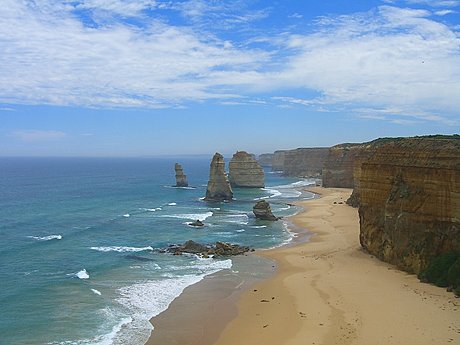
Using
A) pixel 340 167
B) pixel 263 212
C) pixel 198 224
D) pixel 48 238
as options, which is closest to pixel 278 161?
pixel 340 167

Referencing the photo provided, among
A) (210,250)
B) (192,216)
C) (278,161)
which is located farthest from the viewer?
(278,161)

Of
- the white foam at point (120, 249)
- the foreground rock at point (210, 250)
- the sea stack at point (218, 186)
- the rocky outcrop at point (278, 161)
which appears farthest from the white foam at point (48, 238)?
the rocky outcrop at point (278, 161)

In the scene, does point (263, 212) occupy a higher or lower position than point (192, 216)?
higher

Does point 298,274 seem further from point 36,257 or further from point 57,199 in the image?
point 57,199

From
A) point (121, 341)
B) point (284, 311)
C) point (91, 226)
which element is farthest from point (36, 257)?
point (284, 311)

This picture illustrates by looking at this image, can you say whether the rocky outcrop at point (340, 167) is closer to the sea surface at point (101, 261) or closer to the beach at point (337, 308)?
the sea surface at point (101, 261)

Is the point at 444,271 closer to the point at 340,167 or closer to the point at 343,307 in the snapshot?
the point at 343,307
